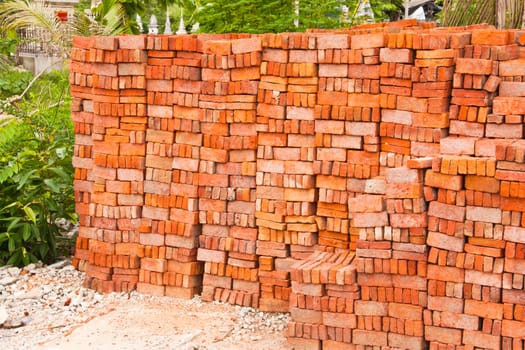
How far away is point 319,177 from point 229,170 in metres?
0.90

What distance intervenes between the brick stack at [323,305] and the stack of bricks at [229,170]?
1.00 metres

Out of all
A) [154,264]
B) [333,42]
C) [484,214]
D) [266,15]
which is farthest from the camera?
[266,15]

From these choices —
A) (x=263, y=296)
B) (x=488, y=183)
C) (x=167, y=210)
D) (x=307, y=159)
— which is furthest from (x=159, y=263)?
(x=488, y=183)

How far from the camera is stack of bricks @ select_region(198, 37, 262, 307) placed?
8461 mm

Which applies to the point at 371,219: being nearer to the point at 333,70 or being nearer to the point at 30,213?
the point at 333,70

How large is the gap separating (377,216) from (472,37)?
5.27ft

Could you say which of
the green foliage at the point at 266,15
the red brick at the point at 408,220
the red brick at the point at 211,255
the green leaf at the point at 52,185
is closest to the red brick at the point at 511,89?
the red brick at the point at 408,220

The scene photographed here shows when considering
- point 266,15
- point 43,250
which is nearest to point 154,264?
point 43,250

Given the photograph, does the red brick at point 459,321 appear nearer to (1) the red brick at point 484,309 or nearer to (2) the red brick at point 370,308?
(1) the red brick at point 484,309

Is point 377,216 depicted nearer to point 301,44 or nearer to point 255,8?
point 301,44

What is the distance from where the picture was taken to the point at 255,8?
14383 millimetres

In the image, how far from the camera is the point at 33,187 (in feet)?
33.8

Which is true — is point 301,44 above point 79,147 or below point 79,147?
above

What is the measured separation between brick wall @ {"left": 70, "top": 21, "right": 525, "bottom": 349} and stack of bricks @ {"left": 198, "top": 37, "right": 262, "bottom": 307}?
0.01 metres
